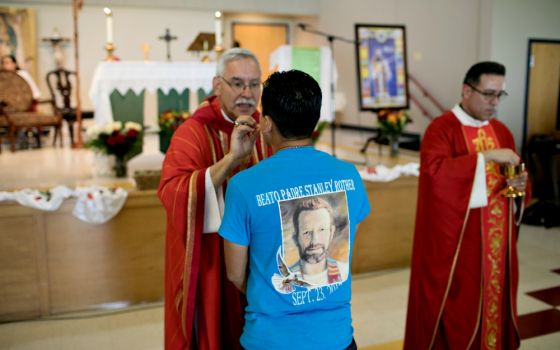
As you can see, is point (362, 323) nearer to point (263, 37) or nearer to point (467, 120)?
point (467, 120)

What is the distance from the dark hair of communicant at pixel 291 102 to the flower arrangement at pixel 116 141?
4127 mm

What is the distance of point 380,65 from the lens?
21.7ft

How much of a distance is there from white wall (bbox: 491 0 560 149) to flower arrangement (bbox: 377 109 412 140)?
2.03 metres

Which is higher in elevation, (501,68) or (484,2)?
(484,2)

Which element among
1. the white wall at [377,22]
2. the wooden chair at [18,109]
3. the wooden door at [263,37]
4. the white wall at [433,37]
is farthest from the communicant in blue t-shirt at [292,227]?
the wooden door at [263,37]

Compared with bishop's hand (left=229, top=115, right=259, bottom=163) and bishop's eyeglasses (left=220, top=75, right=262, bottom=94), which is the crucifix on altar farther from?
bishop's hand (left=229, top=115, right=259, bottom=163)

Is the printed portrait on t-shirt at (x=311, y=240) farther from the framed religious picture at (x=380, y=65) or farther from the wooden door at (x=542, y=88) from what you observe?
the wooden door at (x=542, y=88)

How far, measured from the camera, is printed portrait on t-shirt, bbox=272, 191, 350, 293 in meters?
1.37

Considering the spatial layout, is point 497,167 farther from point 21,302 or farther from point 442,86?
point 442,86

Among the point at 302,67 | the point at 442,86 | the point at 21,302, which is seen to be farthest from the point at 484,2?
the point at 21,302

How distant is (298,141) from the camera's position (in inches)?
56.3

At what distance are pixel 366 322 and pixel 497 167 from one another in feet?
4.89

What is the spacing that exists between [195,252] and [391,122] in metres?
5.04

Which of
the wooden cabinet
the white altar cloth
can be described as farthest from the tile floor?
the white altar cloth
